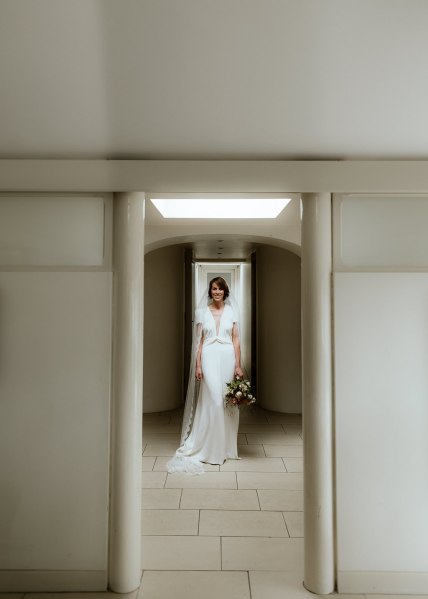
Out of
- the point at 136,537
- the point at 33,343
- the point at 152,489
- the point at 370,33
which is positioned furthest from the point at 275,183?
the point at 152,489

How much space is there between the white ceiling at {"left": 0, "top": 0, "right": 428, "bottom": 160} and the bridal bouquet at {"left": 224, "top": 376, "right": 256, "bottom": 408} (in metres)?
3.30

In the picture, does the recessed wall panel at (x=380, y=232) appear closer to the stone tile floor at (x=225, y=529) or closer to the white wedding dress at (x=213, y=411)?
the stone tile floor at (x=225, y=529)

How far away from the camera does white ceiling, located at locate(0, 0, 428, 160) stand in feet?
4.60

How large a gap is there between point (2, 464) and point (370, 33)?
123 inches

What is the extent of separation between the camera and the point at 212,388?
18.0 feet

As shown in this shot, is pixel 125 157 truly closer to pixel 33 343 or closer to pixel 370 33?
pixel 33 343

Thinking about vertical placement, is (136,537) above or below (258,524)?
above

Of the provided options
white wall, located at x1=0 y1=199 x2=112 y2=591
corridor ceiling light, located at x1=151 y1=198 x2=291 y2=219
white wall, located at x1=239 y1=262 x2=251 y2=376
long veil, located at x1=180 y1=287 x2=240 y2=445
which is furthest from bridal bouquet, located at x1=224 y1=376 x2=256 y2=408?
white wall, located at x1=239 y1=262 x2=251 y2=376

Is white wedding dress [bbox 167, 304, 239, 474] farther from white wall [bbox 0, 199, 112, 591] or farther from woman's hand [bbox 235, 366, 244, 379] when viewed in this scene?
white wall [bbox 0, 199, 112, 591]

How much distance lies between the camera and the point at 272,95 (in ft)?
6.47

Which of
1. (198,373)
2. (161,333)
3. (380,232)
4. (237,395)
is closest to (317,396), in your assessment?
(380,232)

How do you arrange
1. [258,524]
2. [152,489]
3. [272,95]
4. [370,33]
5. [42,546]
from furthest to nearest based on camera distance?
[152,489], [258,524], [42,546], [272,95], [370,33]

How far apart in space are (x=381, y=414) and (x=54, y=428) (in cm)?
221

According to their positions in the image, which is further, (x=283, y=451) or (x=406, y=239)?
(x=283, y=451)
